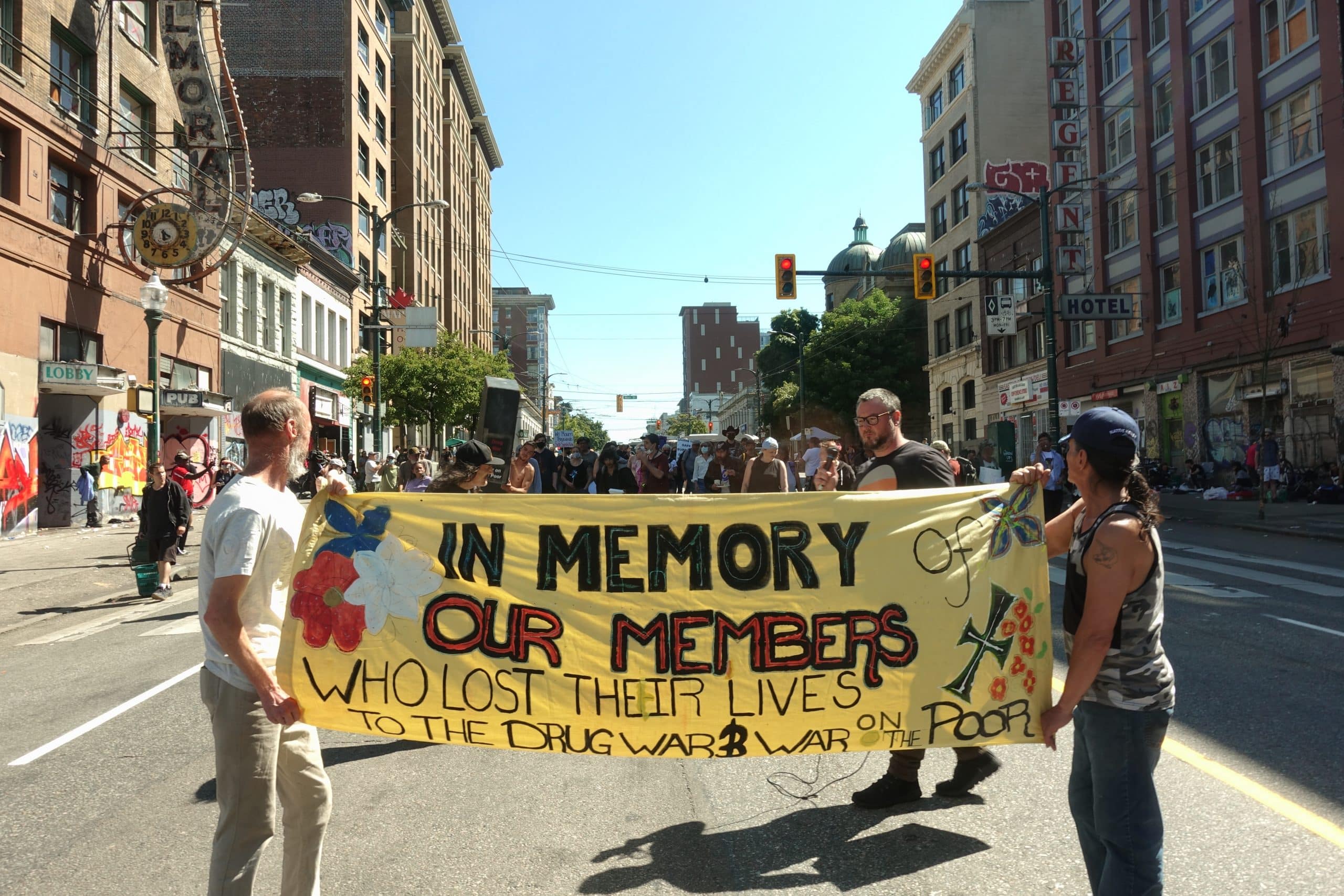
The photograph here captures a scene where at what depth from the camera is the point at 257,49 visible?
45.2m

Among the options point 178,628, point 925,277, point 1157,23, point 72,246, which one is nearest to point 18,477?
point 72,246

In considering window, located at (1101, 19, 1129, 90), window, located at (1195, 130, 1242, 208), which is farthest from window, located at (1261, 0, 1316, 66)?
window, located at (1101, 19, 1129, 90)

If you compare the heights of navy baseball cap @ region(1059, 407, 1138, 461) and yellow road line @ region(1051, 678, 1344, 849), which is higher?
navy baseball cap @ region(1059, 407, 1138, 461)

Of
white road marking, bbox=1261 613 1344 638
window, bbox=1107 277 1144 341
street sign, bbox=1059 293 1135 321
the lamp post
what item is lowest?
white road marking, bbox=1261 613 1344 638

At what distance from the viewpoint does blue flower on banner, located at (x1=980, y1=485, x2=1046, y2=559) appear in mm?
3814

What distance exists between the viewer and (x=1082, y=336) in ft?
127

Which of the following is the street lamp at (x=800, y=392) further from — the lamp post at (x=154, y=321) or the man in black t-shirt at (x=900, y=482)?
the man in black t-shirt at (x=900, y=482)

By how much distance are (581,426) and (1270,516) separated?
135227mm

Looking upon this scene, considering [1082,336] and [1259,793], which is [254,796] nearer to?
[1259,793]

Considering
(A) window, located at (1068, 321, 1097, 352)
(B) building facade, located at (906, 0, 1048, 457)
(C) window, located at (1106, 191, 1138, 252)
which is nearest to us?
(C) window, located at (1106, 191, 1138, 252)

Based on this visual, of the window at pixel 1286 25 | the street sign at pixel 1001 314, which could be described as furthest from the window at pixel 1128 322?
the window at pixel 1286 25

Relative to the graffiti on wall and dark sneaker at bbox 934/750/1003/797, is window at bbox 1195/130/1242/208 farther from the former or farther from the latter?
the graffiti on wall

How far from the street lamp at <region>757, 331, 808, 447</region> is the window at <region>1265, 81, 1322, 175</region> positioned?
2000 cm

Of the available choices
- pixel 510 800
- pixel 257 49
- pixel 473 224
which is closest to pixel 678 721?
pixel 510 800
